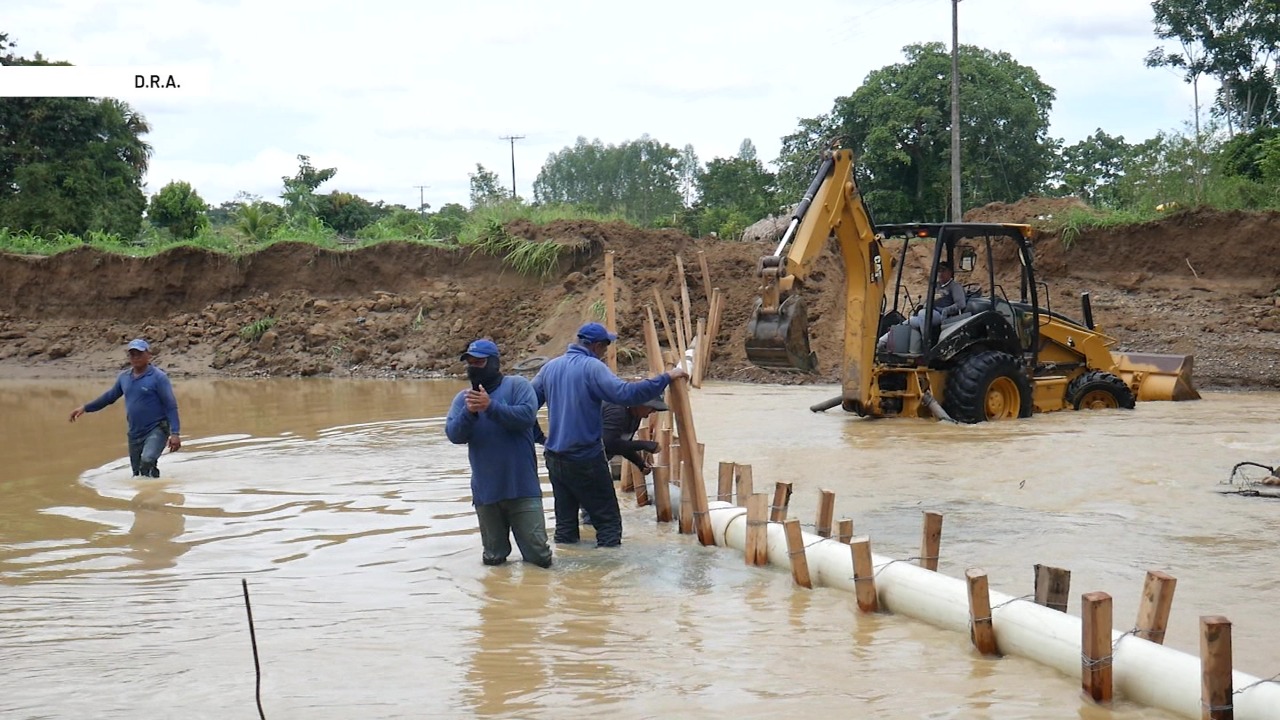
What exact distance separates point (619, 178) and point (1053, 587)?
55471mm

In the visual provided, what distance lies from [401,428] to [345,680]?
10.9 metres

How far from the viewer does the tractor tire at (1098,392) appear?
52.5 feet

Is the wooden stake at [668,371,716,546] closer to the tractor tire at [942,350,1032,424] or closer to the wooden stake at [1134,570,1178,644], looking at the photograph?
the wooden stake at [1134,570,1178,644]

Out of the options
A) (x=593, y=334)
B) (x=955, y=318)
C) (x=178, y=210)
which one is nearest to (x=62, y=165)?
(x=178, y=210)

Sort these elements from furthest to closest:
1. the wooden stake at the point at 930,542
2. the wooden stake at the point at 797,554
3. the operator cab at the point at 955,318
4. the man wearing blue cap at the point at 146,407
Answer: the operator cab at the point at 955,318
the man wearing blue cap at the point at 146,407
the wooden stake at the point at 797,554
the wooden stake at the point at 930,542

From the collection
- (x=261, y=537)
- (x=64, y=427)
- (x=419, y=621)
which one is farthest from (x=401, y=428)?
(x=419, y=621)

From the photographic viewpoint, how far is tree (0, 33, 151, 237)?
35844 millimetres

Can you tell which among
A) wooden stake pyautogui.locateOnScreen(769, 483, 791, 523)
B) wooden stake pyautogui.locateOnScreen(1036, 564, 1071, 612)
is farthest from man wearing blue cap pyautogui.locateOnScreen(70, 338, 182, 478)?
wooden stake pyautogui.locateOnScreen(1036, 564, 1071, 612)

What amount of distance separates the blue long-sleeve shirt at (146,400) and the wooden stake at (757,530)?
242 inches

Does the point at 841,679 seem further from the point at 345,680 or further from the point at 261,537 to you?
the point at 261,537

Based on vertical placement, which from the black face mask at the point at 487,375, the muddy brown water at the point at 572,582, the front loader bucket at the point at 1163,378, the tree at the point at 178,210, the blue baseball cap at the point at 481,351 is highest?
the tree at the point at 178,210

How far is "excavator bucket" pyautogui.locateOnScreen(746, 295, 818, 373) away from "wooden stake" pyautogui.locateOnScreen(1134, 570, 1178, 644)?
6.77 m

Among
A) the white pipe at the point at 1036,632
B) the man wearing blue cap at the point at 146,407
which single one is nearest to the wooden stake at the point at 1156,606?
the white pipe at the point at 1036,632

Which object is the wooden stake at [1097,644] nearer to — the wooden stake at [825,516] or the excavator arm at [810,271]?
the wooden stake at [825,516]
